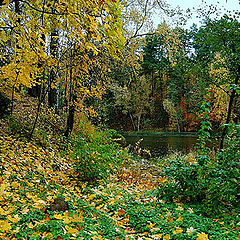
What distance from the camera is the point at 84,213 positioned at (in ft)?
9.28

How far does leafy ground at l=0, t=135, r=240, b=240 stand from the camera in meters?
2.11

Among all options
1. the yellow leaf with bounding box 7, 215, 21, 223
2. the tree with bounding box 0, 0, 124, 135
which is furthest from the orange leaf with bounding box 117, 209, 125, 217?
the tree with bounding box 0, 0, 124, 135

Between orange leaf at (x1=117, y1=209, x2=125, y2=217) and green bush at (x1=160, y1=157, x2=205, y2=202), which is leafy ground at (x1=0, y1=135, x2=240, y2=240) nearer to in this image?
orange leaf at (x1=117, y1=209, x2=125, y2=217)

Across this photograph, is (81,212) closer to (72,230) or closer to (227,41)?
(72,230)

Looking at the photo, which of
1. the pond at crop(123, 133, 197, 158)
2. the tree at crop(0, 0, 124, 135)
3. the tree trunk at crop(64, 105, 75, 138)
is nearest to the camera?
the tree at crop(0, 0, 124, 135)

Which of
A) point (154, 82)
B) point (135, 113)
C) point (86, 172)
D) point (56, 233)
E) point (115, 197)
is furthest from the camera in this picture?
point (154, 82)

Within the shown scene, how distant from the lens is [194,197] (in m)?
3.36

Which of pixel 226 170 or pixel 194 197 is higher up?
pixel 226 170

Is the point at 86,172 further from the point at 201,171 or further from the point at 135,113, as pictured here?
the point at 135,113

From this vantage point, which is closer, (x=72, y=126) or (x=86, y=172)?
(x=86, y=172)

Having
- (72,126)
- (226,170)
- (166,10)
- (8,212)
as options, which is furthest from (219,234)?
(166,10)

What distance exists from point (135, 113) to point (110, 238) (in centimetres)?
2739

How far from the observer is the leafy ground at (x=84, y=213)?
211 cm

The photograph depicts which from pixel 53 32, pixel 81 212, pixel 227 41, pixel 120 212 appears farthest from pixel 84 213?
pixel 227 41
